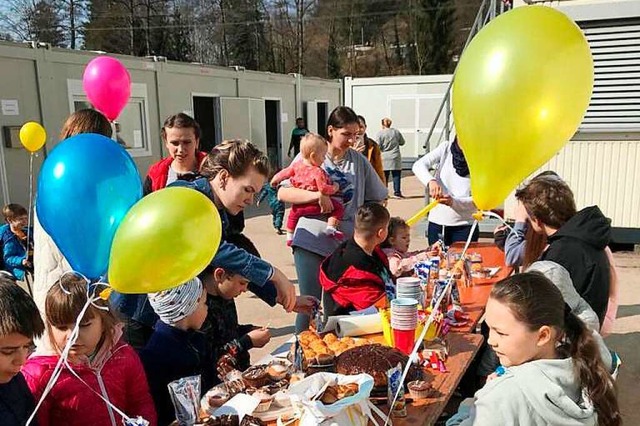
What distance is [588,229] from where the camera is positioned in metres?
2.39

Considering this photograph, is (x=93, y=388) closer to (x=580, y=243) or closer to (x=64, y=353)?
(x=64, y=353)

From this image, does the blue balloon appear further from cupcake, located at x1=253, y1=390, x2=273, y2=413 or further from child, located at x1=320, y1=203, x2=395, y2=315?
child, located at x1=320, y1=203, x2=395, y2=315

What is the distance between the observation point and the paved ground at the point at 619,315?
3.55m

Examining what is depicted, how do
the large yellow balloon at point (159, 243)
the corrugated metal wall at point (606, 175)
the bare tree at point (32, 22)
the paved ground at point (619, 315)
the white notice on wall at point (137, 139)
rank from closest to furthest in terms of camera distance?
the large yellow balloon at point (159, 243) < the paved ground at point (619, 315) < the corrugated metal wall at point (606, 175) < the white notice on wall at point (137, 139) < the bare tree at point (32, 22)

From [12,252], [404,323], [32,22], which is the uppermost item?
[32,22]

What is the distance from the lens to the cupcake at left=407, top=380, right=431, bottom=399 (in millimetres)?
1913

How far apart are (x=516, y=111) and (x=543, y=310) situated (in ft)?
2.31

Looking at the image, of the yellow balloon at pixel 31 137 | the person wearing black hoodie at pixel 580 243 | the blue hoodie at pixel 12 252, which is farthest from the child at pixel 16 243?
the person wearing black hoodie at pixel 580 243

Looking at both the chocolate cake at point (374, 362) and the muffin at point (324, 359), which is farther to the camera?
the muffin at point (324, 359)

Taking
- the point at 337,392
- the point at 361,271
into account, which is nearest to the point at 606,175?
the point at 361,271

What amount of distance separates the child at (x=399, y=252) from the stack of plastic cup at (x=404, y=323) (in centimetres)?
113

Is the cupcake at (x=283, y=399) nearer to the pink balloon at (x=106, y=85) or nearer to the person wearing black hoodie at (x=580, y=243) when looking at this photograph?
the person wearing black hoodie at (x=580, y=243)

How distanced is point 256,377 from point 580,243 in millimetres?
1537

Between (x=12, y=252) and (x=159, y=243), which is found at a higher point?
(x=159, y=243)
